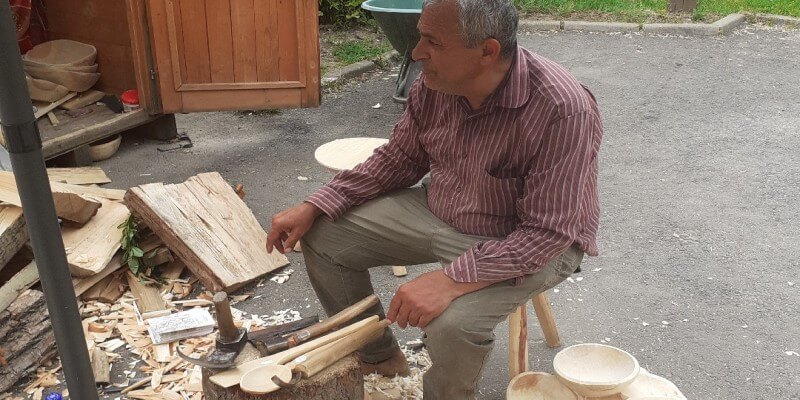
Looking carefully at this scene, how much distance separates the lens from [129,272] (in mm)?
3914

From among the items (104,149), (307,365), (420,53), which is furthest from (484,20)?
(104,149)

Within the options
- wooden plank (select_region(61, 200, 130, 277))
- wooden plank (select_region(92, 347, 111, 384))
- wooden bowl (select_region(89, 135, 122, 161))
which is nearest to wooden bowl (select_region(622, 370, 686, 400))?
wooden plank (select_region(92, 347, 111, 384))

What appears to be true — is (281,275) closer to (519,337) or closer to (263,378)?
(519,337)

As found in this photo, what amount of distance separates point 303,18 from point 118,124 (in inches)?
58.5

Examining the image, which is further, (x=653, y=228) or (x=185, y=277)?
(x=653, y=228)

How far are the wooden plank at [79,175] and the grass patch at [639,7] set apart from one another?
5.91m

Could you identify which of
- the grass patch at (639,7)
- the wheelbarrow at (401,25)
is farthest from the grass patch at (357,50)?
the grass patch at (639,7)

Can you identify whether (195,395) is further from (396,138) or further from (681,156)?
(681,156)

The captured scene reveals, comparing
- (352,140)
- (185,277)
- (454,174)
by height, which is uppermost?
(454,174)

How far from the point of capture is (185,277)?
4.01 metres

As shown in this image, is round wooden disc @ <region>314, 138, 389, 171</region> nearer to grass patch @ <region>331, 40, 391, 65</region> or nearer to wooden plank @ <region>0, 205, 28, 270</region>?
wooden plank @ <region>0, 205, 28, 270</region>

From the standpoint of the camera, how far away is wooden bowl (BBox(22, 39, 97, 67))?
583 centimetres

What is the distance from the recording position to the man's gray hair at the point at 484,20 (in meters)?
2.39

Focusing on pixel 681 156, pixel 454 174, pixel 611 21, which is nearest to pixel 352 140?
pixel 454 174
